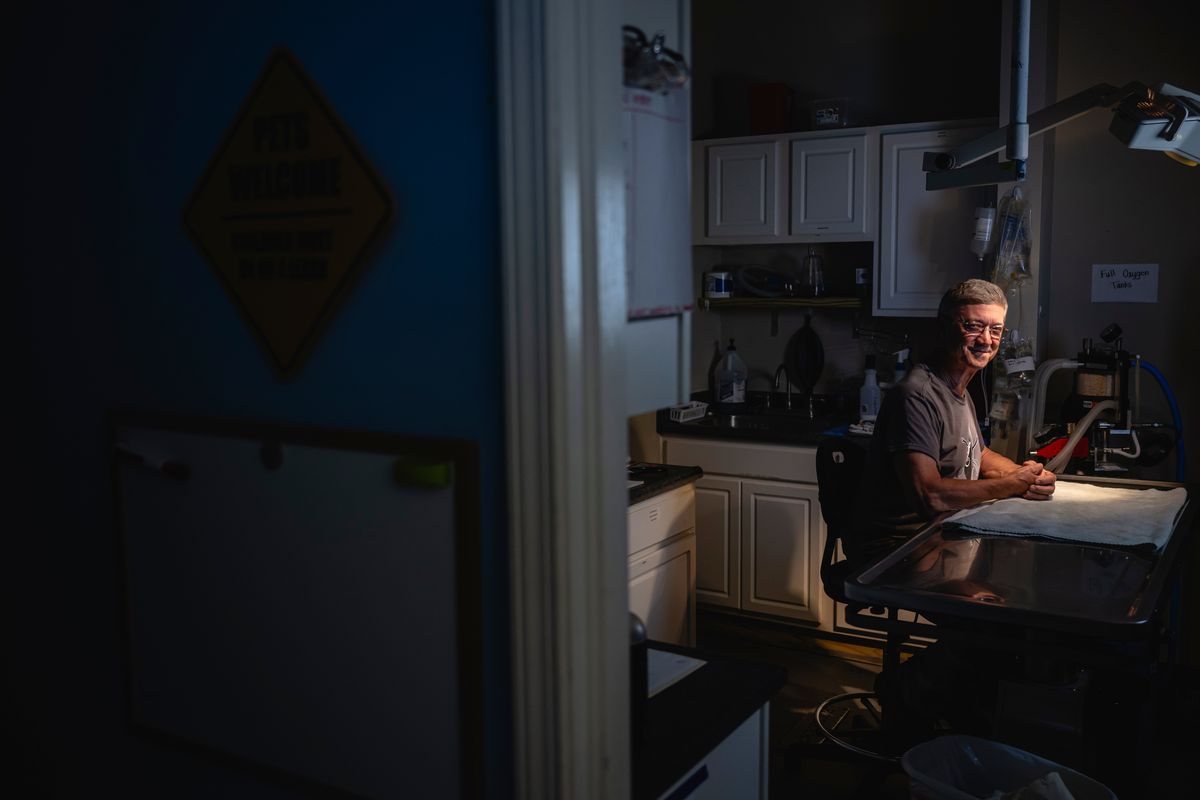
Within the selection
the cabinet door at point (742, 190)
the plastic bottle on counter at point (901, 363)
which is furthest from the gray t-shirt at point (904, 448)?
the cabinet door at point (742, 190)

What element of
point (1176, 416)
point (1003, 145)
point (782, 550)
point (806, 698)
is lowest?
point (806, 698)

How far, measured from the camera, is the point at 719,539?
440cm

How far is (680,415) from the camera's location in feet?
14.7

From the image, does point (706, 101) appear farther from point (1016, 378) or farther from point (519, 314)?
point (519, 314)

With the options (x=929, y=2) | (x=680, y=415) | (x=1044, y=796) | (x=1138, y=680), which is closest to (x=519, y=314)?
(x=1044, y=796)

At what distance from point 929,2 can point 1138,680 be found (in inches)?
123

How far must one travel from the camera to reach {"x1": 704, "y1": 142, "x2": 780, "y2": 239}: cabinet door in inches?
178

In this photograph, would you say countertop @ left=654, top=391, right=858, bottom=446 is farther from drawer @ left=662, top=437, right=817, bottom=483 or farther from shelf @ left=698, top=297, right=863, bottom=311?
shelf @ left=698, top=297, right=863, bottom=311

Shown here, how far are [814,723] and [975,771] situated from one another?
3.88 feet

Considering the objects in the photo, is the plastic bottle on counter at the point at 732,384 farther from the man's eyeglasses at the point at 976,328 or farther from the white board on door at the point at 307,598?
the white board on door at the point at 307,598

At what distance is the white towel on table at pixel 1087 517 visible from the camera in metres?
2.46

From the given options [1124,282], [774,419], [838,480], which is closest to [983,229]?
[1124,282]

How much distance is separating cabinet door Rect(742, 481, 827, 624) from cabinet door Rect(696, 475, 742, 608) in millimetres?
41

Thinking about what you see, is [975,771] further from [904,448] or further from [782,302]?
[782,302]
